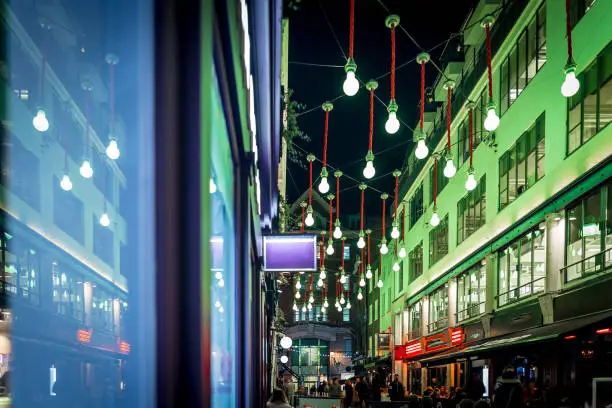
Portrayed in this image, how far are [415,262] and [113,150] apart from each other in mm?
37633

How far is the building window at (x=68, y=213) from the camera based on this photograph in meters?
1.28

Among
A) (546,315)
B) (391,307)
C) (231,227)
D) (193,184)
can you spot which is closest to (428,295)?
(391,307)

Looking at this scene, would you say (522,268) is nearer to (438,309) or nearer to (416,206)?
(438,309)

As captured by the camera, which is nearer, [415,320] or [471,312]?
[471,312]

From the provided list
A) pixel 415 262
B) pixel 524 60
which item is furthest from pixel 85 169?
pixel 415 262

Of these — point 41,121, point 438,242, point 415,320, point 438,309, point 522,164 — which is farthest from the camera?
point 415,320

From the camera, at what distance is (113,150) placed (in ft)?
5.05

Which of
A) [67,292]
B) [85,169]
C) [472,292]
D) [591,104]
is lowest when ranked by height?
[472,292]

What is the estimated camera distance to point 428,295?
34031 millimetres

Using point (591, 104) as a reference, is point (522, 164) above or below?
below

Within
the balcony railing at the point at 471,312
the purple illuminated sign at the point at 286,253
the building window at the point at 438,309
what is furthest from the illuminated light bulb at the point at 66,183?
the building window at the point at 438,309

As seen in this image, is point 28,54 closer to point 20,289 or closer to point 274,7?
point 20,289

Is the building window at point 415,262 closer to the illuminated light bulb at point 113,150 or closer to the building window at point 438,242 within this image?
the building window at point 438,242

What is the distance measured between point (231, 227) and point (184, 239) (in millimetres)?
2543
